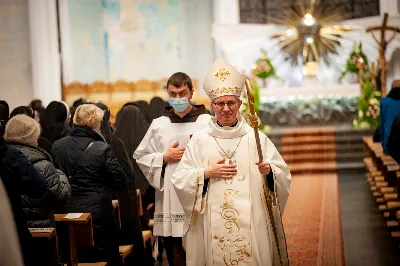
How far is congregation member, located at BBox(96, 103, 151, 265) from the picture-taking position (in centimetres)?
669

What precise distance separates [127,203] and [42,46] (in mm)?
10944

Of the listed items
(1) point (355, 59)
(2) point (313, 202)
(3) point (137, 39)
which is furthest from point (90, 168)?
(3) point (137, 39)

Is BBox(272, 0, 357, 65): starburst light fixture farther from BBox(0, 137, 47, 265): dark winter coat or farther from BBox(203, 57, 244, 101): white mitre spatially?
BBox(0, 137, 47, 265): dark winter coat

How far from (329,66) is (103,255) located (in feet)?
56.4

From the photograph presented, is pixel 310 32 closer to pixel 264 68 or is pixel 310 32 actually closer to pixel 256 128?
pixel 264 68

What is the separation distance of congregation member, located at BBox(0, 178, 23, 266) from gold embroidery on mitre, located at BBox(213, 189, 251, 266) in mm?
1438

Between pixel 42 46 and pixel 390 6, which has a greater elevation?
pixel 390 6

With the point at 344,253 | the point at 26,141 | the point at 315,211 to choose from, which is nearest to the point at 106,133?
the point at 26,141

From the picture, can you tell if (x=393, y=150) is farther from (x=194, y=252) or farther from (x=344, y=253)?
(x=194, y=252)

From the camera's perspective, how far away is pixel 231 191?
189 inches

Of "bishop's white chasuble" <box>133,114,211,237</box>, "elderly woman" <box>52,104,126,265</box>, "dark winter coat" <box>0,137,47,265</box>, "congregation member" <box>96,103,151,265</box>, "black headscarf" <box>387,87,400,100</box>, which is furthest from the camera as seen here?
"black headscarf" <box>387,87,400,100</box>

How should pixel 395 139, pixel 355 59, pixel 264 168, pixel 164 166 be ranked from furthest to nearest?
pixel 355 59 < pixel 395 139 < pixel 164 166 < pixel 264 168

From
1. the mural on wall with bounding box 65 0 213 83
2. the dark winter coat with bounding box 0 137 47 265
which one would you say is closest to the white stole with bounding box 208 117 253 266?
the dark winter coat with bounding box 0 137 47 265

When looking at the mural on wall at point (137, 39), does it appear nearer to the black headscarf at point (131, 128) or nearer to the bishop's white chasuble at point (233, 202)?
the black headscarf at point (131, 128)
